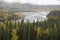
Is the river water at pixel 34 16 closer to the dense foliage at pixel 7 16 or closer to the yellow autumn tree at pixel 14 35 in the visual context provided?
the dense foliage at pixel 7 16

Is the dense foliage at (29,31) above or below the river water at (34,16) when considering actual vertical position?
below

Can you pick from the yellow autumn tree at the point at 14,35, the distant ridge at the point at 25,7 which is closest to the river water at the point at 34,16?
the distant ridge at the point at 25,7

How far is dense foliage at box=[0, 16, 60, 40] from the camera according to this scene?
1.44 meters

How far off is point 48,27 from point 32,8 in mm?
302

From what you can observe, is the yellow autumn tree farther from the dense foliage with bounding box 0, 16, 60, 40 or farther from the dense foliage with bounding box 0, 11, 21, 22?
the dense foliage with bounding box 0, 11, 21, 22

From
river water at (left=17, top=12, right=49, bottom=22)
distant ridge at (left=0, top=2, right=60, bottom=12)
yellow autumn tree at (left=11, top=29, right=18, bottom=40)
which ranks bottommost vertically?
yellow autumn tree at (left=11, top=29, right=18, bottom=40)

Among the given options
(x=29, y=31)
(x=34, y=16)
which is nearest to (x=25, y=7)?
(x=34, y=16)

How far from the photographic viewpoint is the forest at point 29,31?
4.71ft

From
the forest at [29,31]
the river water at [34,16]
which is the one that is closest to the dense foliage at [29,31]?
the forest at [29,31]

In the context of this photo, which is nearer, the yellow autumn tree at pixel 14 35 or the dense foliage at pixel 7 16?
the yellow autumn tree at pixel 14 35

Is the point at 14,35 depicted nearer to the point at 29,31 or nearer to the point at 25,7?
the point at 29,31

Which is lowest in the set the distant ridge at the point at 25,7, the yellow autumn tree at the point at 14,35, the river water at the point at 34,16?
the yellow autumn tree at the point at 14,35

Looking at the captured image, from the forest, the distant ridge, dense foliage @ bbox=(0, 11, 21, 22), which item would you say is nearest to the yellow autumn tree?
the forest

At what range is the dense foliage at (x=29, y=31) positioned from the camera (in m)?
1.44
